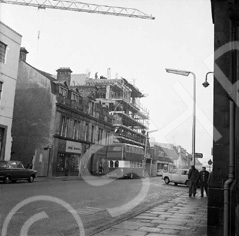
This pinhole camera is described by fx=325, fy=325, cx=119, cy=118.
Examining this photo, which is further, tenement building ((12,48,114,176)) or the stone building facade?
tenement building ((12,48,114,176))

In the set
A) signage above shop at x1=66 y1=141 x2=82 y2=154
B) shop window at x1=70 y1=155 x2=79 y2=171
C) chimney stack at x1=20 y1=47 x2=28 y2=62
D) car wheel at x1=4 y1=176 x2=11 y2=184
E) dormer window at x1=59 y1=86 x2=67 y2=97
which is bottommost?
car wheel at x1=4 y1=176 x2=11 y2=184

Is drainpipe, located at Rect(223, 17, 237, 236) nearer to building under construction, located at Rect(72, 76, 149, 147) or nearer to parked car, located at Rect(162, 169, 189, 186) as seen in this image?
parked car, located at Rect(162, 169, 189, 186)

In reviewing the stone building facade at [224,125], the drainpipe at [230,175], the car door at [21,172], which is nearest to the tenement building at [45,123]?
the car door at [21,172]

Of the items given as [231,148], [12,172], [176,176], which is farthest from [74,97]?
[231,148]

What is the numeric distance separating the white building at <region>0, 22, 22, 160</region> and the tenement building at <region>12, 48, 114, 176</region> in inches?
281

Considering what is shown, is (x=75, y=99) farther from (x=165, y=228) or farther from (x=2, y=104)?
(x=165, y=228)

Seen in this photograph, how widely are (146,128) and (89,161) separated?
1473 inches

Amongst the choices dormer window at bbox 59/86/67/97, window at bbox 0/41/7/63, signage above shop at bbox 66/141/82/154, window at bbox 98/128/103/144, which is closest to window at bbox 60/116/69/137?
signage above shop at bbox 66/141/82/154

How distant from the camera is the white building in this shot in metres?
27.1

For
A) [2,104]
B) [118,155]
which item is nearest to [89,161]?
[118,155]

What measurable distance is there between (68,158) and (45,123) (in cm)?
601

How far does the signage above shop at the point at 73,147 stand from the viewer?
128 ft

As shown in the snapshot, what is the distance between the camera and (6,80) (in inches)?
1086

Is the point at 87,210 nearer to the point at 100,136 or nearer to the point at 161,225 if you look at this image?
the point at 161,225
